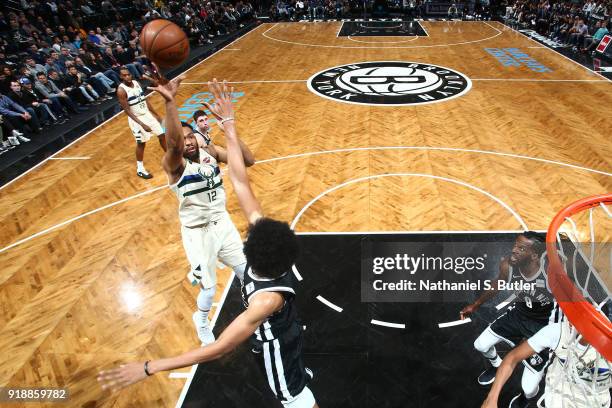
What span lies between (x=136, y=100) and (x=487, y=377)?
6212 mm

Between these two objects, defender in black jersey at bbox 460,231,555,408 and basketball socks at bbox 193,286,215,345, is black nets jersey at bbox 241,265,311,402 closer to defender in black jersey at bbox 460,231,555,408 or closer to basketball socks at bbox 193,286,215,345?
basketball socks at bbox 193,286,215,345

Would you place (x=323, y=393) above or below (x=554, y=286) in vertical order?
below

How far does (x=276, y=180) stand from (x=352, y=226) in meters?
1.81

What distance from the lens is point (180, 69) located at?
566 inches

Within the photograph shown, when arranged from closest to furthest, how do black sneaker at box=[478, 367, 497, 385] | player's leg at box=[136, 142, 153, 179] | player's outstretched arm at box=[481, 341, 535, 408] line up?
1. player's outstretched arm at box=[481, 341, 535, 408]
2. black sneaker at box=[478, 367, 497, 385]
3. player's leg at box=[136, 142, 153, 179]

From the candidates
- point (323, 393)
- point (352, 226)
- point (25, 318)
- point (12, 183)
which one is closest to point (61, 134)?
point (12, 183)

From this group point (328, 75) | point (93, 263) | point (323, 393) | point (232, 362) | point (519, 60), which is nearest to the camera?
point (323, 393)

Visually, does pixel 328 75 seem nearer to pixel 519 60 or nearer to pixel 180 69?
pixel 180 69

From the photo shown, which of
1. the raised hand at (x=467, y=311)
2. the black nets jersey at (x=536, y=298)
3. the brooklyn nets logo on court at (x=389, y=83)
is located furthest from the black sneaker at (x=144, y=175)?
the black nets jersey at (x=536, y=298)

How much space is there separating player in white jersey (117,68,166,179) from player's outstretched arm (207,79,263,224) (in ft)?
13.9

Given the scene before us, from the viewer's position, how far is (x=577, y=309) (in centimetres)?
230

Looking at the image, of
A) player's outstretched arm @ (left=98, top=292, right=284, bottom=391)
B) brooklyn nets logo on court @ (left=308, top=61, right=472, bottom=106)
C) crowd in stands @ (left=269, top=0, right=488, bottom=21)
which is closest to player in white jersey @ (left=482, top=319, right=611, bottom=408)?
player's outstretched arm @ (left=98, top=292, right=284, bottom=391)

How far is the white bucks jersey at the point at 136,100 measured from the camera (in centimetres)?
678

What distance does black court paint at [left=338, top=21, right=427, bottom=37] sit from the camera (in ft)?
62.7
